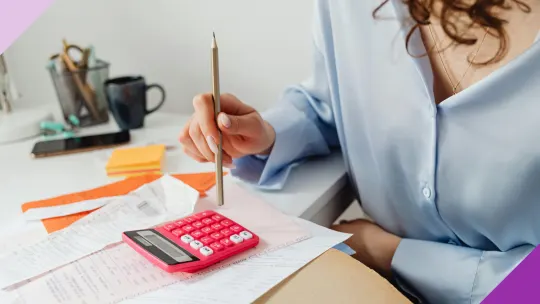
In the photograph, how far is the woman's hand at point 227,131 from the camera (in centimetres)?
53

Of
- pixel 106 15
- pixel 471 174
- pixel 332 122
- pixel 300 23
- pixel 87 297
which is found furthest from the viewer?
pixel 106 15

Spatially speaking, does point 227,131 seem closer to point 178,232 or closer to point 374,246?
point 178,232

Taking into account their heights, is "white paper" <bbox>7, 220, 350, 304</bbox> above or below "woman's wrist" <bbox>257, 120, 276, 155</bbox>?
below

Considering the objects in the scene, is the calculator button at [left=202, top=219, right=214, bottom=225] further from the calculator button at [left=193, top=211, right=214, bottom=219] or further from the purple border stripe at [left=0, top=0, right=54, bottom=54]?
the purple border stripe at [left=0, top=0, right=54, bottom=54]

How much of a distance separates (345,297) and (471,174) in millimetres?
224

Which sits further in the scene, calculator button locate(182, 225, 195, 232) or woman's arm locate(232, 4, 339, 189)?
woman's arm locate(232, 4, 339, 189)

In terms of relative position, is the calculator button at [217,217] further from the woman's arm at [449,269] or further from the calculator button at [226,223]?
the woman's arm at [449,269]

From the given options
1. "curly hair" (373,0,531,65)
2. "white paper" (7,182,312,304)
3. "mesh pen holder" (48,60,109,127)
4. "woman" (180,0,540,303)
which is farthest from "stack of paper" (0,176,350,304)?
"mesh pen holder" (48,60,109,127)

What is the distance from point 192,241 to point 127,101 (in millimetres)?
481

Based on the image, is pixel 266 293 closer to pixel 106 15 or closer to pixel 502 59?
pixel 502 59

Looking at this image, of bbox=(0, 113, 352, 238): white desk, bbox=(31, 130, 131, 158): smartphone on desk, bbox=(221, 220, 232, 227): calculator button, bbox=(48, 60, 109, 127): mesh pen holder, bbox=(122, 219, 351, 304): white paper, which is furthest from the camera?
bbox=(48, 60, 109, 127): mesh pen holder

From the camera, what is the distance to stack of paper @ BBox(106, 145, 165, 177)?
694 millimetres

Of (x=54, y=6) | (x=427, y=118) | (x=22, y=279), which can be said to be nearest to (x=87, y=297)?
(x=22, y=279)

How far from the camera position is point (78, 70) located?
35.2 inches
